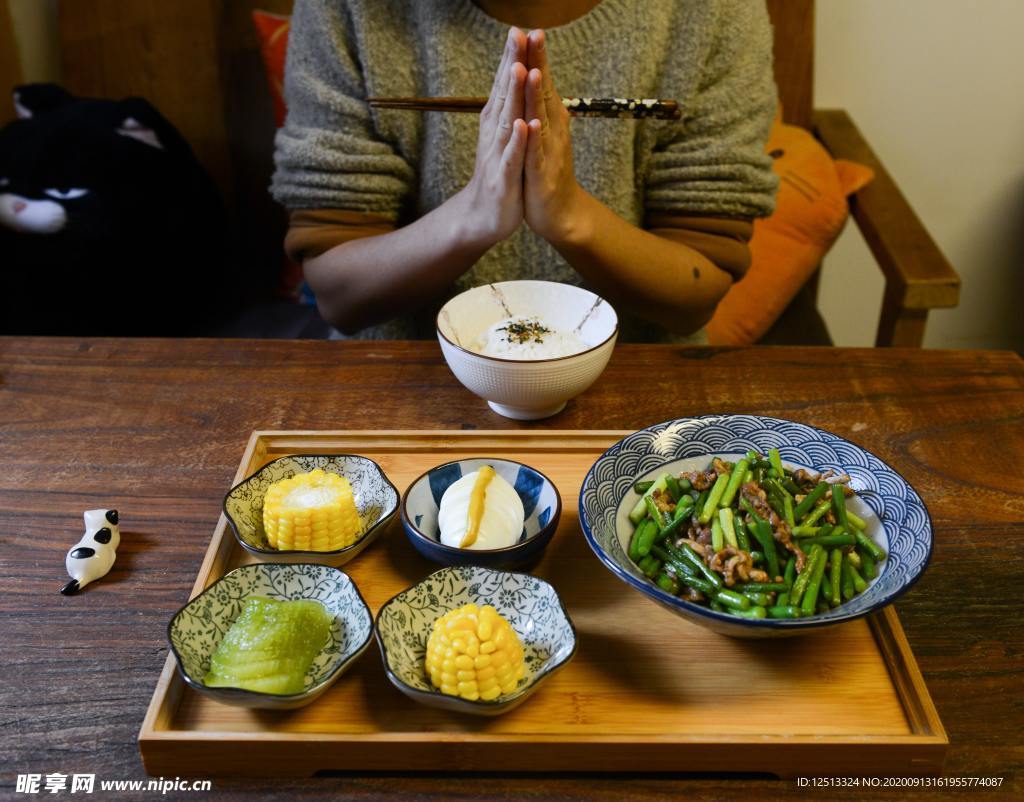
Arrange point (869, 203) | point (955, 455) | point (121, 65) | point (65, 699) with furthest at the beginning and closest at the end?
point (121, 65), point (869, 203), point (955, 455), point (65, 699)

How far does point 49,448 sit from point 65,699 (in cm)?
46

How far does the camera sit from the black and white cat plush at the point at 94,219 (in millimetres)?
1945

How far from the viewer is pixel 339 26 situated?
4.84 feet

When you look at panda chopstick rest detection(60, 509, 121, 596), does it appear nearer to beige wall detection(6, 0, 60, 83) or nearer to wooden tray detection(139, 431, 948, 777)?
wooden tray detection(139, 431, 948, 777)

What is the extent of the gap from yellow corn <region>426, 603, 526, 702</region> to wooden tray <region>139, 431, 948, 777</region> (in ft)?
0.11

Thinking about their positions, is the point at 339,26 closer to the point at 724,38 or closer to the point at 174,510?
the point at 724,38

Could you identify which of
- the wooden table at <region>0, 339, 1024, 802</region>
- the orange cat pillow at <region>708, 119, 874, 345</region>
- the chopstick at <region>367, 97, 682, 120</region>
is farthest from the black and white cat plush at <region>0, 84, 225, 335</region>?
the orange cat pillow at <region>708, 119, 874, 345</region>

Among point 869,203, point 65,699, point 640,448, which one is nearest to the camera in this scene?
point 65,699

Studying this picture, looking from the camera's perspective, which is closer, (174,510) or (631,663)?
(631,663)

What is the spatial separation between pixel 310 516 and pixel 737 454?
483 mm

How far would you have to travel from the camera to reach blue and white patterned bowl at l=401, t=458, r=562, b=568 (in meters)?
0.85

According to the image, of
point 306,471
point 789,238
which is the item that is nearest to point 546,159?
point 306,471

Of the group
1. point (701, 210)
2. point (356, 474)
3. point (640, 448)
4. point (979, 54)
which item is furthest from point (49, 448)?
point (979, 54)

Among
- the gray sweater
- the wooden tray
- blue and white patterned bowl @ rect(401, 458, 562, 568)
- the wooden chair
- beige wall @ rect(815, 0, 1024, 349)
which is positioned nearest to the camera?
the wooden tray
